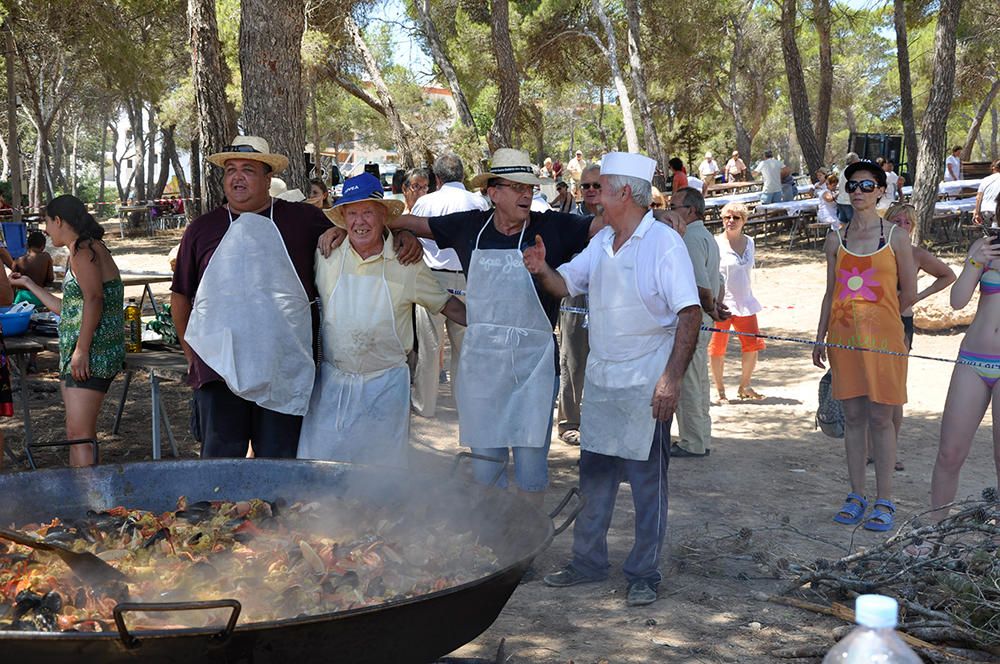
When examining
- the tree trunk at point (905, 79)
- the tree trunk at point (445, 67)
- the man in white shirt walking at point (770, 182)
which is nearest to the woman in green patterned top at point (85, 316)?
the tree trunk at point (445, 67)

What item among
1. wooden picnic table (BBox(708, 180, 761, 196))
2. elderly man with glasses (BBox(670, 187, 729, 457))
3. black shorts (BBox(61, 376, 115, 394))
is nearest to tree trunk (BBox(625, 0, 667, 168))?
wooden picnic table (BBox(708, 180, 761, 196))

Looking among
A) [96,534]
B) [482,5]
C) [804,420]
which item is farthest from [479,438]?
[482,5]

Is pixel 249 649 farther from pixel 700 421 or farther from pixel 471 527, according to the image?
pixel 700 421

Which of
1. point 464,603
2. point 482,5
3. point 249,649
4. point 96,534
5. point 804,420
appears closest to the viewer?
point 249,649

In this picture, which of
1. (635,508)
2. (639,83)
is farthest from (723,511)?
(639,83)

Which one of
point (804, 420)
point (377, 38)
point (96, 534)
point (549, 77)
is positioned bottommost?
point (804, 420)

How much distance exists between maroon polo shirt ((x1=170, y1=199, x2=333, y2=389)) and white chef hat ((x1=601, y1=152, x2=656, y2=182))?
143 cm

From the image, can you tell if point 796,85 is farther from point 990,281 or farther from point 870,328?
point 990,281

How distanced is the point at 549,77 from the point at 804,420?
1947 cm

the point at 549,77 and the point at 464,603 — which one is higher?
the point at 549,77

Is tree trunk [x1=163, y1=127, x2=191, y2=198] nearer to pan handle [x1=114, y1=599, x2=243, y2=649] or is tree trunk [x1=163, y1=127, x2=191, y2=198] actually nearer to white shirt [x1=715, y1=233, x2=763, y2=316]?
white shirt [x1=715, y1=233, x2=763, y2=316]

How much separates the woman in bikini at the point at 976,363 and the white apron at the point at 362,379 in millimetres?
2684

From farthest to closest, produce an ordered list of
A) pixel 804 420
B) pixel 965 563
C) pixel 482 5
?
pixel 482 5 < pixel 804 420 < pixel 965 563

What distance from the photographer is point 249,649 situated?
233 cm
